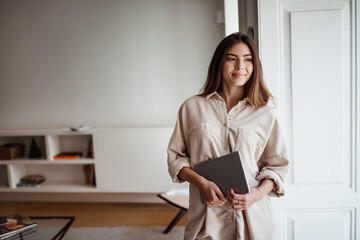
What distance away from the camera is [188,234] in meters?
1.17

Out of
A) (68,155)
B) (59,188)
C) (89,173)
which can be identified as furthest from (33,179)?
(89,173)

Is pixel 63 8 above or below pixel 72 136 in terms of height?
above

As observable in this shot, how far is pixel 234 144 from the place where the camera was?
1.12 metres

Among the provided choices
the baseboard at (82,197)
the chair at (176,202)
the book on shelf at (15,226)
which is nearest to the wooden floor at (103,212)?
the baseboard at (82,197)

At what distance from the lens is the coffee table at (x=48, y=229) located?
2.12 meters

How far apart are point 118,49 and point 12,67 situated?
1.31 m

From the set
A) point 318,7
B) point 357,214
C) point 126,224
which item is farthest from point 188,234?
point 126,224

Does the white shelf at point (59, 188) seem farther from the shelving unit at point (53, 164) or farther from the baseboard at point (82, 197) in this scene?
the baseboard at point (82, 197)

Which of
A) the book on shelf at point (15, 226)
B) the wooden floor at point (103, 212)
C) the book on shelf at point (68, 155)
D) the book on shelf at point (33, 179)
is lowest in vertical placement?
the wooden floor at point (103, 212)

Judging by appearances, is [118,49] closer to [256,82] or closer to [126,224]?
[126,224]

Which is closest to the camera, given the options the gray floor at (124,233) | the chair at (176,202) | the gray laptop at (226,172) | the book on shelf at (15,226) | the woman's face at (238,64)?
the gray laptop at (226,172)

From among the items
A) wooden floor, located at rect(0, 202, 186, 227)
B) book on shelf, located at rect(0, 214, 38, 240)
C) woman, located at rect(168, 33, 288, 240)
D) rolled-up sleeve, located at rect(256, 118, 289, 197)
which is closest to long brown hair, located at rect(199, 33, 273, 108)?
woman, located at rect(168, 33, 288, 240)

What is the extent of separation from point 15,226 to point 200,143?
1.68 metres

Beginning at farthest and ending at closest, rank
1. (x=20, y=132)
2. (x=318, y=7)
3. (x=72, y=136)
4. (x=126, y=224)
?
(x=72, y=136) < (x=20, y=132) < (x=126, y=224) < (x=318, y=7)
